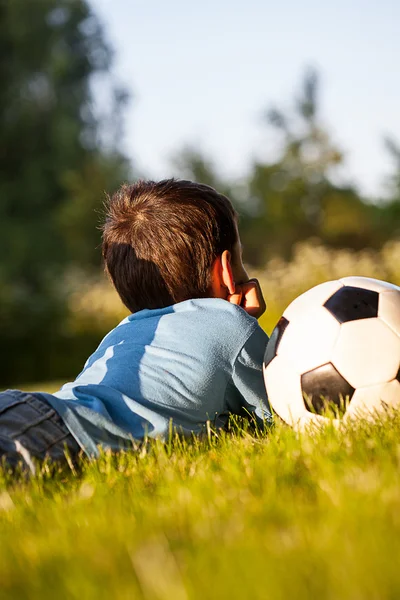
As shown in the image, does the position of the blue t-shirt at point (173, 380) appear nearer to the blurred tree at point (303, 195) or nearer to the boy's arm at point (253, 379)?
the boy's arm at point (253, 379)

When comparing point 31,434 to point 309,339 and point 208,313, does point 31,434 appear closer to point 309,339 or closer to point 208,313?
point 208,313

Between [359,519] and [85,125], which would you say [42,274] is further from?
[359,519]

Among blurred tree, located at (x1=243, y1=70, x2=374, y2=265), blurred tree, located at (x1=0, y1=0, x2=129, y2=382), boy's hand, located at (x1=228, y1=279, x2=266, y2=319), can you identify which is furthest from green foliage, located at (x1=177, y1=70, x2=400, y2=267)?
boy's hand, located at (x1=228, y1=279, x2=266, y2=319)

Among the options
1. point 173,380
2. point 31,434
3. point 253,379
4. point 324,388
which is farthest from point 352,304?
point 31,434

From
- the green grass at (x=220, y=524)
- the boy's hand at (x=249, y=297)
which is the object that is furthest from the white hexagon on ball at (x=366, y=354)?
the boy's hand at (x=249, y=297)

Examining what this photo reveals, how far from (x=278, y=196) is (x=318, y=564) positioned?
1418 inches

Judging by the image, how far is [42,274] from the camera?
1930cm

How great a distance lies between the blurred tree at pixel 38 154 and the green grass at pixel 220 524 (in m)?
13.8

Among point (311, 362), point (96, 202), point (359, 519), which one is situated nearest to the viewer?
point (359, 519)

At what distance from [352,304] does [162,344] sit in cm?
94

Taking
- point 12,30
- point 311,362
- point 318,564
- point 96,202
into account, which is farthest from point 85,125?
point 318,564

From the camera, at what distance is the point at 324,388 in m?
3.10

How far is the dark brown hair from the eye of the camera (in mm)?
3678

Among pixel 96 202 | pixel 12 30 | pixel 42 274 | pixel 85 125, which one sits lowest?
pixel 42 274
